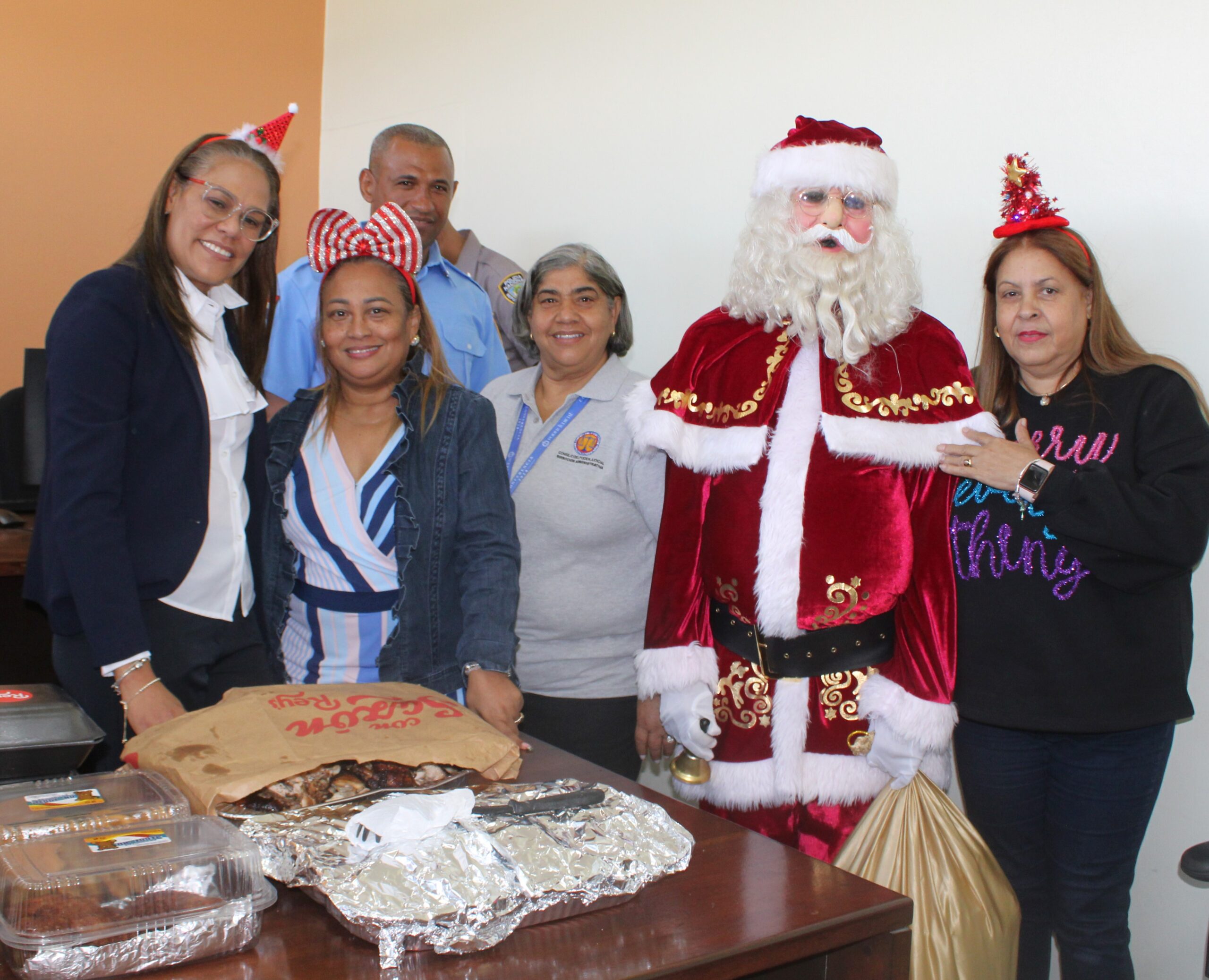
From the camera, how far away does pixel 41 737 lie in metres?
1.40

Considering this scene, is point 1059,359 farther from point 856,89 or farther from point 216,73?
point 216,73

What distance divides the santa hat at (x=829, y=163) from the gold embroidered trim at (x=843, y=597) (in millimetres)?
781

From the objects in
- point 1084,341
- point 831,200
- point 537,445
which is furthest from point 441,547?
point 1084,341

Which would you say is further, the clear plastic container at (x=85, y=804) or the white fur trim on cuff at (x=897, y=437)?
the white fur trim on cuff at (x=897, y=437)

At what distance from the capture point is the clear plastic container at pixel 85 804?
1.17 m

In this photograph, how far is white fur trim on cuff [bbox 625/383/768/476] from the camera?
202 cm

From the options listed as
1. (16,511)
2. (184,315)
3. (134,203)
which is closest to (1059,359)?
(184,315)

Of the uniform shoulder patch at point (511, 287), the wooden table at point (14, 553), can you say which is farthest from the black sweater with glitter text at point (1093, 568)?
the wooden table at point (14, 553)

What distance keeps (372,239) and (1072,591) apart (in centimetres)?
156

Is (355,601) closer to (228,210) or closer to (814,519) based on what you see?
(228,210)

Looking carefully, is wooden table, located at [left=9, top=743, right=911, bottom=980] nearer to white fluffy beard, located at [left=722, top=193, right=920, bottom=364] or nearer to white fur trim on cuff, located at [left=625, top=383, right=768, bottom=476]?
white fur trim on cuff, located at [left=625, top=383, right=768, bottom=476]

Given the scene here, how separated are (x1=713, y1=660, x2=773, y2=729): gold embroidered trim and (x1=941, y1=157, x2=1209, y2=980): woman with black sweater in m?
0.40

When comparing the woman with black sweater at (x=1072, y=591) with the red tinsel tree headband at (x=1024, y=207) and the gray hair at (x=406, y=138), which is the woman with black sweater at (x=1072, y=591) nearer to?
the red tinsel tree headband at (x=1024, y=207)

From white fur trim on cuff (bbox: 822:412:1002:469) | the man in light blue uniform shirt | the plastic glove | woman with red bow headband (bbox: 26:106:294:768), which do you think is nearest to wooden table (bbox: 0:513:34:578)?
the man in light blue uniform shirt
